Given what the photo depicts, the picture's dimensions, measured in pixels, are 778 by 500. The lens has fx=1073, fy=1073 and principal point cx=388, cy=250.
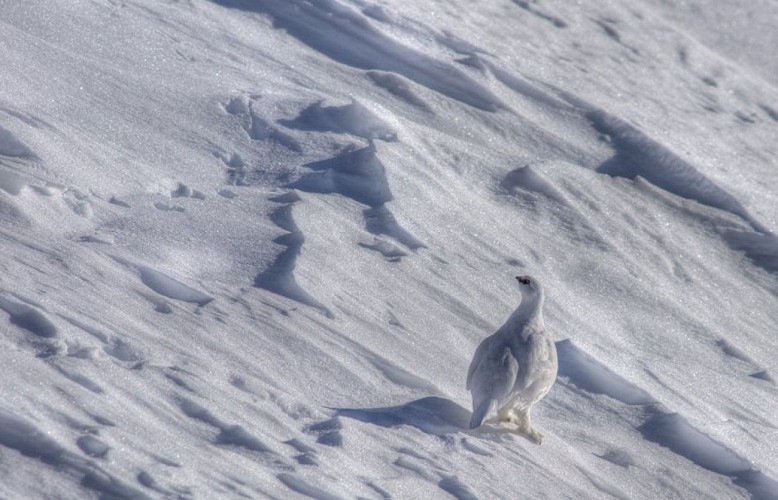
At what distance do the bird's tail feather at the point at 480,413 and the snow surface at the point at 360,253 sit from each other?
6cm

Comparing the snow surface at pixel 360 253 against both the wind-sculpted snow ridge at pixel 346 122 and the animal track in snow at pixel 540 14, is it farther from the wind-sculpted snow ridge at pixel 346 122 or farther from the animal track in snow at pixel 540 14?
the animal track in snow at pixel 540 14

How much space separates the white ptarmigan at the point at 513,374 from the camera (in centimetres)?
370

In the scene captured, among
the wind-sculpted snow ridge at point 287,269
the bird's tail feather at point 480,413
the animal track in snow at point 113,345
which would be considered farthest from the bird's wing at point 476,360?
the animal track in snow at point 113,345

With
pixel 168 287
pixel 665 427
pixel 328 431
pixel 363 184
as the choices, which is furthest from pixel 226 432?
pixel 363 184

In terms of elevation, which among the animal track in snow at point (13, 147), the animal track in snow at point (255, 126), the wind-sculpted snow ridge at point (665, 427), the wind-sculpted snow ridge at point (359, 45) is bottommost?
the animal track in snow at point (13, 147)

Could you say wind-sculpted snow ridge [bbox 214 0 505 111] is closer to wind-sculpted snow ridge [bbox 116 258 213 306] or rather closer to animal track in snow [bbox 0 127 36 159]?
animal track in snow [bbox 0 127 36 159]

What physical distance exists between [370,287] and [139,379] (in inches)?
55.1

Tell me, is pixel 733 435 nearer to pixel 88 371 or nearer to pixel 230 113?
pixel 88 371

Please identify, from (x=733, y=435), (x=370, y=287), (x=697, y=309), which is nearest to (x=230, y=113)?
(x=370, y=287)

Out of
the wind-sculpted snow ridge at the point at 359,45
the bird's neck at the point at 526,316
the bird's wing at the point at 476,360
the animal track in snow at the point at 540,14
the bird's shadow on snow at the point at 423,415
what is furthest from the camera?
the animal track in snow at the point at 540,14

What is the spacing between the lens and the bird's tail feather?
11.9 feet

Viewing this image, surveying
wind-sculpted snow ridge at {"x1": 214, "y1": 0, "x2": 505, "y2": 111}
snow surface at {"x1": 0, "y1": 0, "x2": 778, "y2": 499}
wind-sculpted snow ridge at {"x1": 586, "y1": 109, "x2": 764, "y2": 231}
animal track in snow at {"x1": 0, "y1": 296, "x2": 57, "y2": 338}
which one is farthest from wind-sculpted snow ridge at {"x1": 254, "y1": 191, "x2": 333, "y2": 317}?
wind-sculpted snow ridge at {"x1": 586, "y1": 109, "x2": 764, "y2": 231}

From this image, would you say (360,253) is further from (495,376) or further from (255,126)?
(255,126)

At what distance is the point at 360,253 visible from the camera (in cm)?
461
